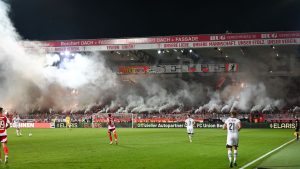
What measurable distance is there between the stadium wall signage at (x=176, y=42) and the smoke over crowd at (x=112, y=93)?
6.32 ft

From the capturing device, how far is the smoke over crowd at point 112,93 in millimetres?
56750

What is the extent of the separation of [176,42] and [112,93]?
21598 millimetres

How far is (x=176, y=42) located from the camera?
53000 mm

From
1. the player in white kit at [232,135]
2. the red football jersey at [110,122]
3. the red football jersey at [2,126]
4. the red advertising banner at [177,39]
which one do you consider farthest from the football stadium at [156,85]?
the player in white kit at [232,135]

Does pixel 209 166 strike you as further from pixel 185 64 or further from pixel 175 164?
pixel 185 64

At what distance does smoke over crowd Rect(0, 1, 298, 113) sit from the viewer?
5675 cm

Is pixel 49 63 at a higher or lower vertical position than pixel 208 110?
higher

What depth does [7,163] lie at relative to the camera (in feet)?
57.4

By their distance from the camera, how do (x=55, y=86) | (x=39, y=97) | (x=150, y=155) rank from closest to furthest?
(x=150, y=155) < (x=55, y=86) < (x=39, y=97)

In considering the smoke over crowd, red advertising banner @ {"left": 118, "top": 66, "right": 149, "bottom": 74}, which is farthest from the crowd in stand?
red advertising banner @ {"left": 118, "top": 66, "right": 149, "bottom": 74}

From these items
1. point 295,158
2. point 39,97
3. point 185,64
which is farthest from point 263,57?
point 295,158

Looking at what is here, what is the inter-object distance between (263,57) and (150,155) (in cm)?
4468

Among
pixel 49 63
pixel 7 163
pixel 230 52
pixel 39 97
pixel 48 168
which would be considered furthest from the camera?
pixel 39 97

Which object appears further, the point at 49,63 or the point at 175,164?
the point at 49,63
